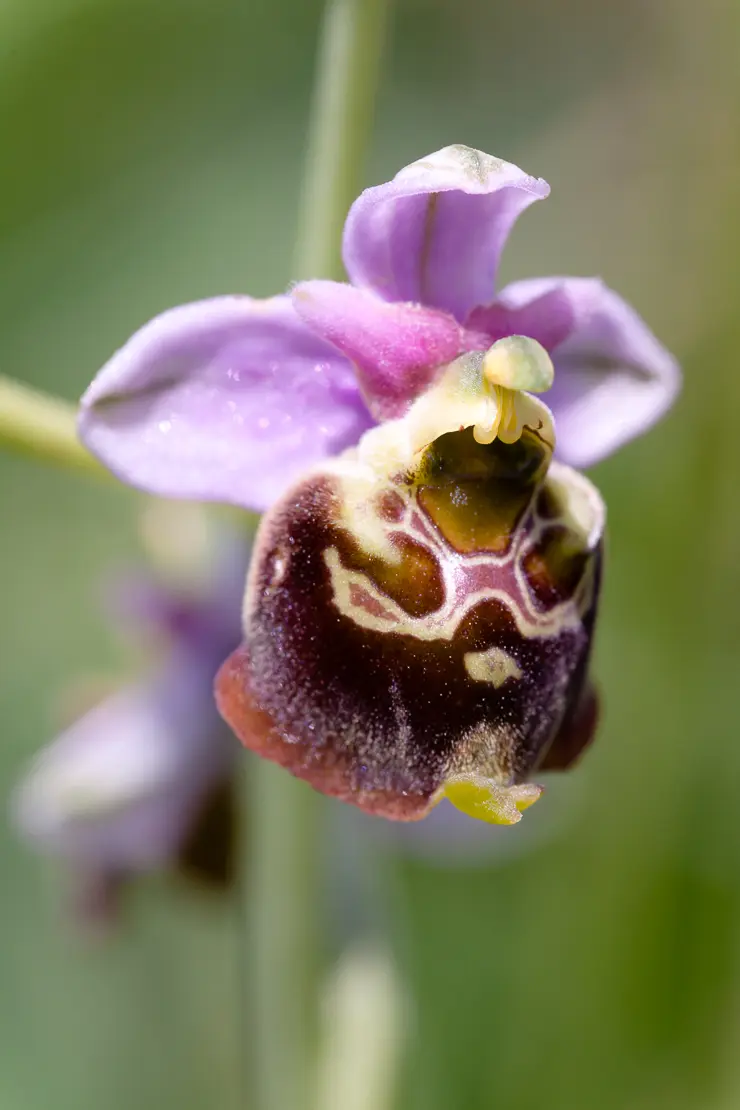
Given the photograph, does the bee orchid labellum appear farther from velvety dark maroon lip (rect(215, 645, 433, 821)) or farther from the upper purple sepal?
the upper purple sepal

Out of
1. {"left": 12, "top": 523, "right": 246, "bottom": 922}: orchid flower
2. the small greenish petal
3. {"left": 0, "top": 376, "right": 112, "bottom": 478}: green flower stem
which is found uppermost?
the small greenish petal

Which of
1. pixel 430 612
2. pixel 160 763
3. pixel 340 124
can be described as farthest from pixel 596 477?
pixel 430 612

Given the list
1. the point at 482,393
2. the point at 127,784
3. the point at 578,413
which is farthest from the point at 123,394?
the point at 127,784

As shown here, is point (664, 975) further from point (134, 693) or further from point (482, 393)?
point (482, 393)

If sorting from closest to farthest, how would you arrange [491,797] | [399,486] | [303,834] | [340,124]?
[491,797], [399,486], [340,124], [303,834]

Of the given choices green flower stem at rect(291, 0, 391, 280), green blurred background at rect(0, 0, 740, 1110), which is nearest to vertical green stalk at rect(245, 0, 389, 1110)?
green flower stem at rect(291, 0, 391, 280)

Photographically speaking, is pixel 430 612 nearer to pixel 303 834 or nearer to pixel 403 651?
pixel 403 651

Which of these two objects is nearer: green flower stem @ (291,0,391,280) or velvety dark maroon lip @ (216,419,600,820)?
Answer: velvety dark maroon lip @ (216,419,600,820)

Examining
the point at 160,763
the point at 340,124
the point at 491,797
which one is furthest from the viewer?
the point at 160,763
